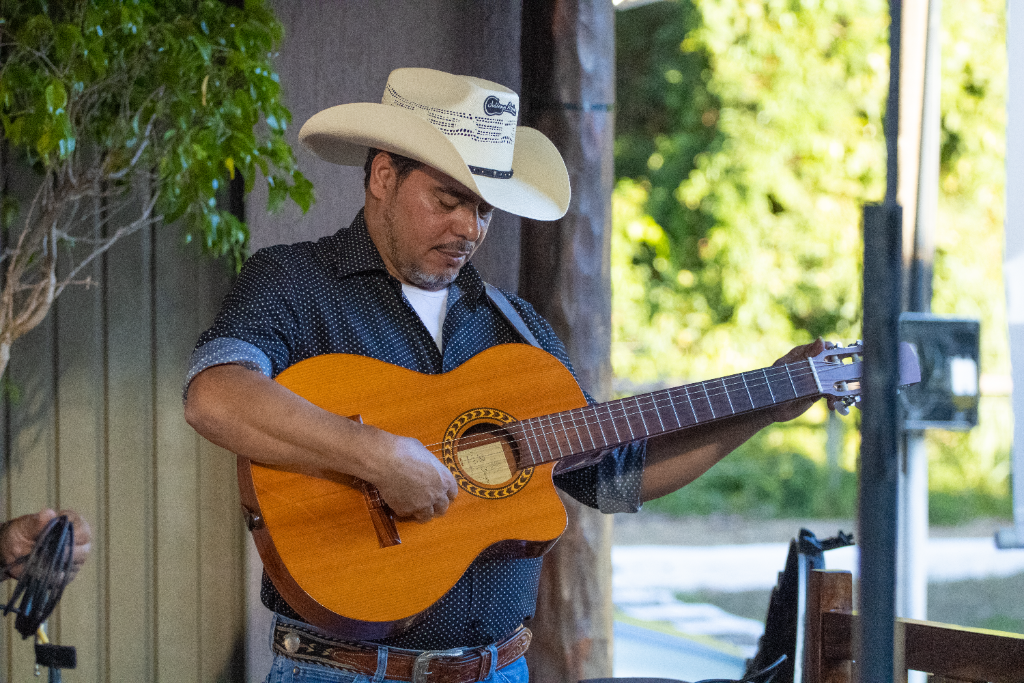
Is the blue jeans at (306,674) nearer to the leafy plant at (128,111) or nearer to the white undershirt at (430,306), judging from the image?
the white undershirt at (430,306)

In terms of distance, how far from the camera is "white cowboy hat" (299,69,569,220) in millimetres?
1769

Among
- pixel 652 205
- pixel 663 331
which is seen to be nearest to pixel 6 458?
pixel 663 331

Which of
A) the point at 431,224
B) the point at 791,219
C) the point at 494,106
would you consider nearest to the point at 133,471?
the point at 431,224

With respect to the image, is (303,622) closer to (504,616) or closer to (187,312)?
(504,616)

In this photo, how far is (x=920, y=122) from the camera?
2.75 m

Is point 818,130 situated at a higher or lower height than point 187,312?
higher

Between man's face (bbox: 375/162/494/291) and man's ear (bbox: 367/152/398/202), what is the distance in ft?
0.06

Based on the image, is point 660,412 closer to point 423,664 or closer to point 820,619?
point 820,619

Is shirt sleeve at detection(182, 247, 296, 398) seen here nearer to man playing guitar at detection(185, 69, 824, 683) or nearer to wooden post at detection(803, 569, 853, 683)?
man playing guitar at detection(185, 69, 824, 683)

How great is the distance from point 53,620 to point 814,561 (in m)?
2.09

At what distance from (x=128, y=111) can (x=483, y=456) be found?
4.54 ft

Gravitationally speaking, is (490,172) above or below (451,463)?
above

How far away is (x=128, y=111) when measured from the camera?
2461 millimetres

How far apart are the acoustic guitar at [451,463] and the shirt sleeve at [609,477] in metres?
0.06
